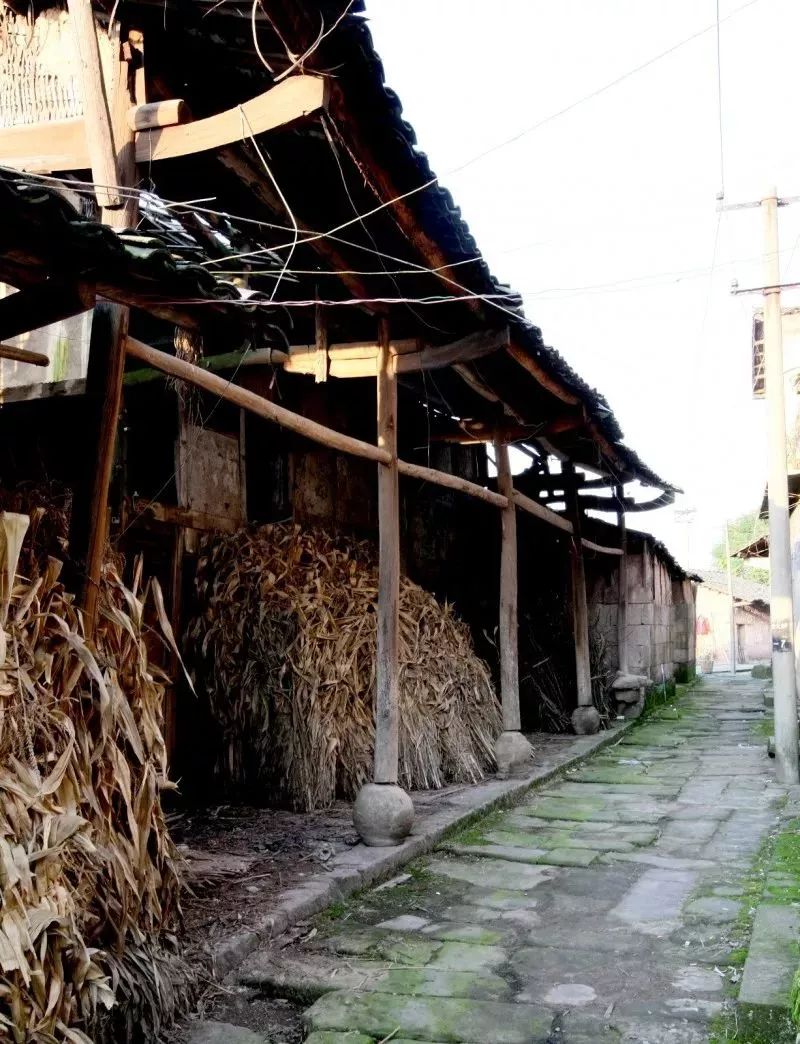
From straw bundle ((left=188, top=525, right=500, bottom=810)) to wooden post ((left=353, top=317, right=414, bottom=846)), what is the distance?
2.09 feet

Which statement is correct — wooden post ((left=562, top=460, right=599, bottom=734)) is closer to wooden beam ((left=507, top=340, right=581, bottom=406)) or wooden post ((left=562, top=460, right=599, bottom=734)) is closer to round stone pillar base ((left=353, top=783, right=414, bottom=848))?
wooden beam ((left=507, top=340, right=581, bottom=406))

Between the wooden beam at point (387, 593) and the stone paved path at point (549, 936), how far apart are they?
0.72 meters

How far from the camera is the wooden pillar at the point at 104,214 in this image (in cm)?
342

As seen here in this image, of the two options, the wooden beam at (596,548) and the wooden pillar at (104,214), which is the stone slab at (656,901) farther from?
the wooden beam at (596,548)

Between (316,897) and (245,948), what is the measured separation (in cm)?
68

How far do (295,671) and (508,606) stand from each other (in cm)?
268

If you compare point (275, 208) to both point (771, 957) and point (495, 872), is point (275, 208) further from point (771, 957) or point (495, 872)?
Result: point (771, 957)

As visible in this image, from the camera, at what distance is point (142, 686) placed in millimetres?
3607

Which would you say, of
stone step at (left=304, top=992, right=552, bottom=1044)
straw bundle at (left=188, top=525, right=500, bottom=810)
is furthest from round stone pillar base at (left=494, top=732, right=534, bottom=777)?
stone step at (left=304, top=992, right=552, bottom=1044)

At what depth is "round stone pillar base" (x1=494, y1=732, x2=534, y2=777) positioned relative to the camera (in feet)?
26.1

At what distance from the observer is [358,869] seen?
4.90 meters

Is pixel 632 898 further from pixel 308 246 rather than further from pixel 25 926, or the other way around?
pixel 308 246

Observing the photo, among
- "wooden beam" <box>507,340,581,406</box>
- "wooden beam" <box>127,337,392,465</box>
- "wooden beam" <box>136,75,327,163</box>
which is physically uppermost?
"wooden beam" <box>136,75,327,163</box>

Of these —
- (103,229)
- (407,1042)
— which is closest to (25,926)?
(407,1042)
